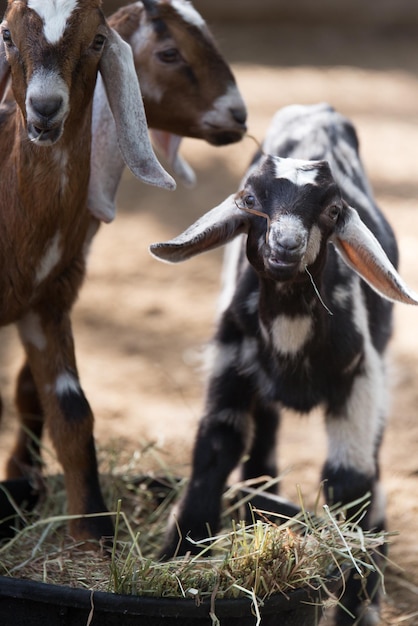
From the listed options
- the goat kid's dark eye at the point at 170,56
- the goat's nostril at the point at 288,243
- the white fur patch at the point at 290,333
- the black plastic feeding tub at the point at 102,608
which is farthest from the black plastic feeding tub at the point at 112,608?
the goat kid's dark eye at the point at 170,56

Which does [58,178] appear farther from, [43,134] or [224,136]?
[224,136]

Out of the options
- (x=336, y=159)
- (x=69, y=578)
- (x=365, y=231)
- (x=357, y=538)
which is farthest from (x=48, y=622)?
(x=336, y=159)

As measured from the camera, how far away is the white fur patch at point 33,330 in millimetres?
4242

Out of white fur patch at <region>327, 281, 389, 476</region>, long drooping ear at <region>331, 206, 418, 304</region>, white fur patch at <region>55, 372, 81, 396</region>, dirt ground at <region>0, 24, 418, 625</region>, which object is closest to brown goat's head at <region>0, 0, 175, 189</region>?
long drooping ear at <region>331, 206, 418, 304</region>

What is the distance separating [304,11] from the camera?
13.1 metres

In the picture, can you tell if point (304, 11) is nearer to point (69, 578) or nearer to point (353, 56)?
point (353, 56)

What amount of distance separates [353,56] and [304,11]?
0.95 metres

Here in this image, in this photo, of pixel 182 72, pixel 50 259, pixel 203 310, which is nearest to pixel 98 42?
pixel 50 259

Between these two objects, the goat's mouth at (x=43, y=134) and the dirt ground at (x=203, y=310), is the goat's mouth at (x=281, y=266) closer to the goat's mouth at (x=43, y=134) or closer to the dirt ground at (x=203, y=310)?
the goat's mouth at (x=43, y=134)

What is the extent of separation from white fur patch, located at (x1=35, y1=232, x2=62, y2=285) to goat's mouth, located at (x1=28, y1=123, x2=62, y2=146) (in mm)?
500

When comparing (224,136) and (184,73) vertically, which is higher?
(184,73)

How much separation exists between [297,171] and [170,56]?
1.12 m

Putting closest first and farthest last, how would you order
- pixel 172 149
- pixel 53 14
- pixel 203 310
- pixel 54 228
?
pixel 53 14 < pixel 54 228 < pixel 172 149 < pixel 203 310

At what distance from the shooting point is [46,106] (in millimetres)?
3467
